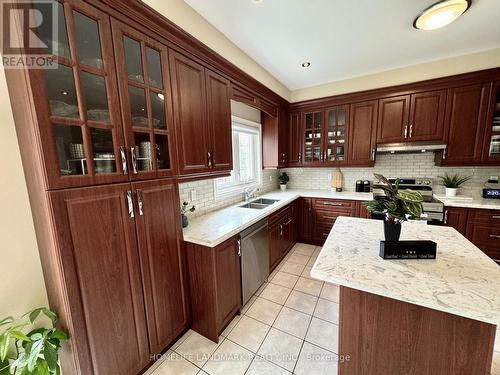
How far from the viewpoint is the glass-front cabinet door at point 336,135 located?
10.9ft

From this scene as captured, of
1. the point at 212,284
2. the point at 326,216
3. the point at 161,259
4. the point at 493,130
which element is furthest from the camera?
the point at 326,216

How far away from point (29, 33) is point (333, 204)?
343 centimetres

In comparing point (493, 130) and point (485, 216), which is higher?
point (493, 130)

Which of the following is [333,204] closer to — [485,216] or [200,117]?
[485,216]


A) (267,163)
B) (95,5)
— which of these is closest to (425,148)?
(267,163)

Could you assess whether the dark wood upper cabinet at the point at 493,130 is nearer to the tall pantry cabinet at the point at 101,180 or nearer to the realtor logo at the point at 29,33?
the tall pantry cabinet at the point at 101,180

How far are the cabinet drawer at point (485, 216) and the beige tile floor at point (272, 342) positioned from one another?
147cm

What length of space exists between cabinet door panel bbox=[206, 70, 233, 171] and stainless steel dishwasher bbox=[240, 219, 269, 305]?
2.42 ft

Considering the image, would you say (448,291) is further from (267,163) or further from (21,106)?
(267,163)

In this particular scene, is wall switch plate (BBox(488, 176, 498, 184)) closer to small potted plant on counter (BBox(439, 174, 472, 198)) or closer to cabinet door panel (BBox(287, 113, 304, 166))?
small potted plant on counter (BBox(439, 174, 472, 198))

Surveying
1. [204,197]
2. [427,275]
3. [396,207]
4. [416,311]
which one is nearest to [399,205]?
[396,207]

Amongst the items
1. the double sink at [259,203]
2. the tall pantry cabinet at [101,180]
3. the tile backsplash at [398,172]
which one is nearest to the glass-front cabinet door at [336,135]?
the tile backsplash at [398,172]

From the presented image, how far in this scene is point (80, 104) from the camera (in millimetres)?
1047

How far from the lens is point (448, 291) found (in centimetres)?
89
